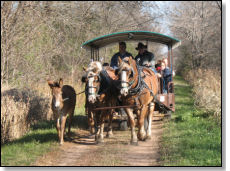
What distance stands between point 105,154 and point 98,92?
163cm

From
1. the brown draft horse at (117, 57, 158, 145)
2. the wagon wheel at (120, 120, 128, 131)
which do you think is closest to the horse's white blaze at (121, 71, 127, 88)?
the brown draft horse at (117, 57, 158, 145)

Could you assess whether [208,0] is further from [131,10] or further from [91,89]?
[91,89]

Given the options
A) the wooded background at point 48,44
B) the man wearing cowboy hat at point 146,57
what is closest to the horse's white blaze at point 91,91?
the wooded background at point 48,44

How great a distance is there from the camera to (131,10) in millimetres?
14492

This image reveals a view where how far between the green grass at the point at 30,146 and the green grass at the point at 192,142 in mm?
2839

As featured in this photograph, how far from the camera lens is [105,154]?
7.02 m

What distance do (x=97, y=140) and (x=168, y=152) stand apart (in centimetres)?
219

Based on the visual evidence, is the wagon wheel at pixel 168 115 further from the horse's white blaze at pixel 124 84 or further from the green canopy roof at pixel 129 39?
the horse's white blaze at pixel 124 84

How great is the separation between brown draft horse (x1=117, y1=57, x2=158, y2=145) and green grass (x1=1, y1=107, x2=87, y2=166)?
2123mm

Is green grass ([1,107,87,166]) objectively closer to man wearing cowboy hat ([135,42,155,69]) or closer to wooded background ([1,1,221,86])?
wooded background ([1,1,221,86])

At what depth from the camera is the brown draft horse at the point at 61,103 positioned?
7.94 metres

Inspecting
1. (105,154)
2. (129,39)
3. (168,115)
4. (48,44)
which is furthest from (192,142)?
(48,44)

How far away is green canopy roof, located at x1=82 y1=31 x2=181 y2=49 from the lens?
9.44m

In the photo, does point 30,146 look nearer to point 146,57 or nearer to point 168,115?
point 146,57
